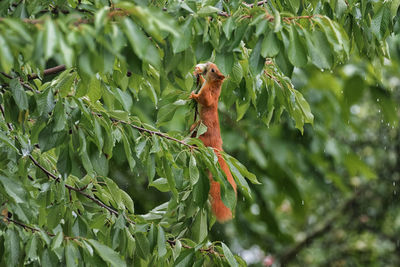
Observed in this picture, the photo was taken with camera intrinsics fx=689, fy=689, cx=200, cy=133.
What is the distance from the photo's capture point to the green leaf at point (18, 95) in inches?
63.5

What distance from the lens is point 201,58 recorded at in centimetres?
137

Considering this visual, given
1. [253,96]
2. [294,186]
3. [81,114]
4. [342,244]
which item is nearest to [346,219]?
[342,244]

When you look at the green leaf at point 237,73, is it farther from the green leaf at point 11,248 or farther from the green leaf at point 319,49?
the green leaf at point 11,248

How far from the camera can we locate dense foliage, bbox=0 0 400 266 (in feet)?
3.68

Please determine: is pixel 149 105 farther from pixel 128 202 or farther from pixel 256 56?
pixel 256 56

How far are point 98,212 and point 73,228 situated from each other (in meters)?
0.13

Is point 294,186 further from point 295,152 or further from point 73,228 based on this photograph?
point 73,228

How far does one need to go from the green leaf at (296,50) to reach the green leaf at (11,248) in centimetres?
74

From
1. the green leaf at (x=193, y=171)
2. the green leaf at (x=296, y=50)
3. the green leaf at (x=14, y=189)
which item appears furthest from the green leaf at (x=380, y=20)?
the green leaf at (x=14, y=189)

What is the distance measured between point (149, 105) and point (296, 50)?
1593 millimetres

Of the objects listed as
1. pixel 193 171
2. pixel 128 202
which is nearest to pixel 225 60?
pixel 193 171

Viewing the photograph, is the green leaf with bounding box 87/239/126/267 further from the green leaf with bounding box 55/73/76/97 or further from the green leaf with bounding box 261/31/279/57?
the green leaf with bounding box 261/31/279/57

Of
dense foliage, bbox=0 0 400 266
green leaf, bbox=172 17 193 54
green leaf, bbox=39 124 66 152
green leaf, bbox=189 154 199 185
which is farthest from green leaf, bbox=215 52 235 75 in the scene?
green leaf, bbox=39 124 66 152

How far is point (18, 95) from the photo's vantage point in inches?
63.7
